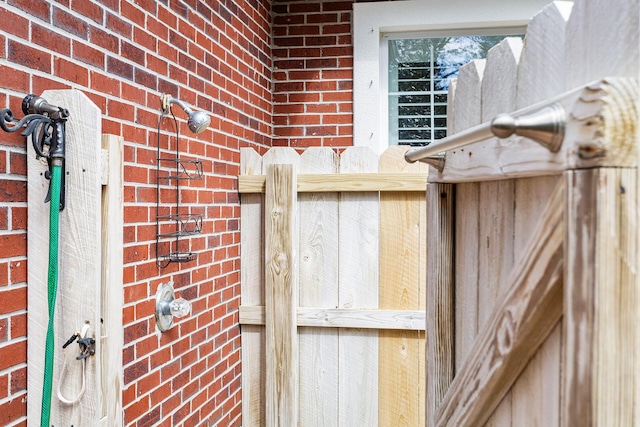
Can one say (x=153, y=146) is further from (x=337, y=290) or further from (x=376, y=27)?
(x=376, y=27)

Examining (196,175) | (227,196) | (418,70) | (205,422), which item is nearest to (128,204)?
(196,175)

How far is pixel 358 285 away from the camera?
9.34ft

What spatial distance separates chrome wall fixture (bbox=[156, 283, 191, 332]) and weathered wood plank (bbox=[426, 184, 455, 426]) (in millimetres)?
953

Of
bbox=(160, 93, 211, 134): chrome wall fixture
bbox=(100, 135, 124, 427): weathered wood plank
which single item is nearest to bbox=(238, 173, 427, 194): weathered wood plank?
bbox=(160, 93, 211, 134): chrome wall fixture

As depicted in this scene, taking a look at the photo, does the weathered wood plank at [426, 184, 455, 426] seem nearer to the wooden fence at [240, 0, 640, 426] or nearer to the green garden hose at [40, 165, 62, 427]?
the wooden fence at [240, 0, 640, 426]

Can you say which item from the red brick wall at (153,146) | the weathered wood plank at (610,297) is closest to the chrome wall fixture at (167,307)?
the red brick wall at (153,146)

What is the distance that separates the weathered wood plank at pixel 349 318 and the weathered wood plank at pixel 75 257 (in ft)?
4.68

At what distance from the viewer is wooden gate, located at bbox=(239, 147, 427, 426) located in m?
2.79

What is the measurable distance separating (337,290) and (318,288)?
95 millimetres

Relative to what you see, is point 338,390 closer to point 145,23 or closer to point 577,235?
point 145,23

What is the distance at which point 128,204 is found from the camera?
1.83 meters

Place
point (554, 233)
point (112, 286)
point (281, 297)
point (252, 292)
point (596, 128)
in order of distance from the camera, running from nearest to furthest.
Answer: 1. point (596, 128)
2. point (554, 233)
3. point (112, 286)
4. point (281, 297)
5. point (252, 292)

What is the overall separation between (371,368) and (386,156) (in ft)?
3.41

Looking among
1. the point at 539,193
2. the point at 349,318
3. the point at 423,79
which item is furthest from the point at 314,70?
the point at 539,193
